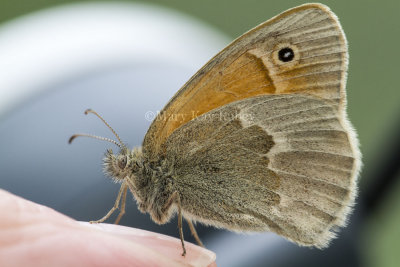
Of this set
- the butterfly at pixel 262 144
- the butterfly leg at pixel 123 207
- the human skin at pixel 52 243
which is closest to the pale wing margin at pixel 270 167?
the butterfly at pixel 262 144

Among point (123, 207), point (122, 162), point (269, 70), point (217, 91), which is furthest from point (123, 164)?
point (269, 70)

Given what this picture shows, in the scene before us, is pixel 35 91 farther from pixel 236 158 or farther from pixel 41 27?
pixel 236 158

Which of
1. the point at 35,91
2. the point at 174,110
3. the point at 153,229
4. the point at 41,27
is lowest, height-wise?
the point at 153,229

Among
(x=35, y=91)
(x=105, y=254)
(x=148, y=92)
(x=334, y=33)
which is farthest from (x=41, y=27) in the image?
(x=105, y=254)

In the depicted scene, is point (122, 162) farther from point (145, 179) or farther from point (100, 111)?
point (100, 111)

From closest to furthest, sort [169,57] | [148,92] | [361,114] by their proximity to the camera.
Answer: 1. [148,92]
2. [169,57]
3. [361,114]

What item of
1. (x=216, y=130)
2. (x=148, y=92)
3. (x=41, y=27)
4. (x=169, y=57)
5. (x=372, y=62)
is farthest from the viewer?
(x=372, y=62)

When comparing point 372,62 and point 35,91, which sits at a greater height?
point 372,62
